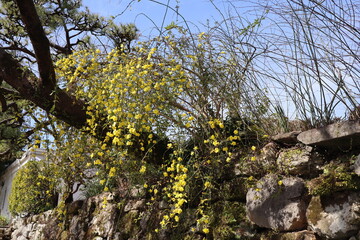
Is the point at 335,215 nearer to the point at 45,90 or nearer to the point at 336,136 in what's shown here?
the point at 336,136

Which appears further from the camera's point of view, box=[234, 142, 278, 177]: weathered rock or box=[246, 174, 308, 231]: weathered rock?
box=[234, 142, 278, 177]: weathered rock

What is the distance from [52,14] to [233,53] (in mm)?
4375

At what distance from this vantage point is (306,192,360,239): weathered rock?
7.50 feet

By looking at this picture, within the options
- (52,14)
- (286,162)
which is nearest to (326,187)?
(286,162)

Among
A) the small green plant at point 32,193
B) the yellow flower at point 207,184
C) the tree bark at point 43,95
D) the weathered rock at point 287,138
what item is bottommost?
the yellow flower at point 207,184

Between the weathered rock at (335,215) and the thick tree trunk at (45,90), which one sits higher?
the thick tree trunk at (45,90)

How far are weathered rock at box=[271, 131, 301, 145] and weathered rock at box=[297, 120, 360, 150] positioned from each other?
0.11 metres

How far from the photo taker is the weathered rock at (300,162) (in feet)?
8.77

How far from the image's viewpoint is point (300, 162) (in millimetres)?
2711

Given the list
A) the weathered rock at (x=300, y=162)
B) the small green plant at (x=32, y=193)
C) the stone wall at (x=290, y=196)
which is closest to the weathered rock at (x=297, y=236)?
the stone wall at (x=290, y=196)

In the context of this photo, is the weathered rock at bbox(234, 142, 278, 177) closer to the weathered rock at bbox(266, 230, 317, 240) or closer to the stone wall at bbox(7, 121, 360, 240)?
the stone wall at bbox(7, 121, 360, 240)

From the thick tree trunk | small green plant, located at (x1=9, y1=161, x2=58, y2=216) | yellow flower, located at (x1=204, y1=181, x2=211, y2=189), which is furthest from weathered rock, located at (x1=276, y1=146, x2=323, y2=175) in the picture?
small green plant, located at (x1=9, y1=161, x2=58, y2=216)

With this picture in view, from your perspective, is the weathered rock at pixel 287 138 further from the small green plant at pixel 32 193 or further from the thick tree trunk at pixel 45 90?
the small green plant at pixel 32 193

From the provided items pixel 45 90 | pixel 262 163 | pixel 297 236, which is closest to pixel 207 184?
pixel 262 163
